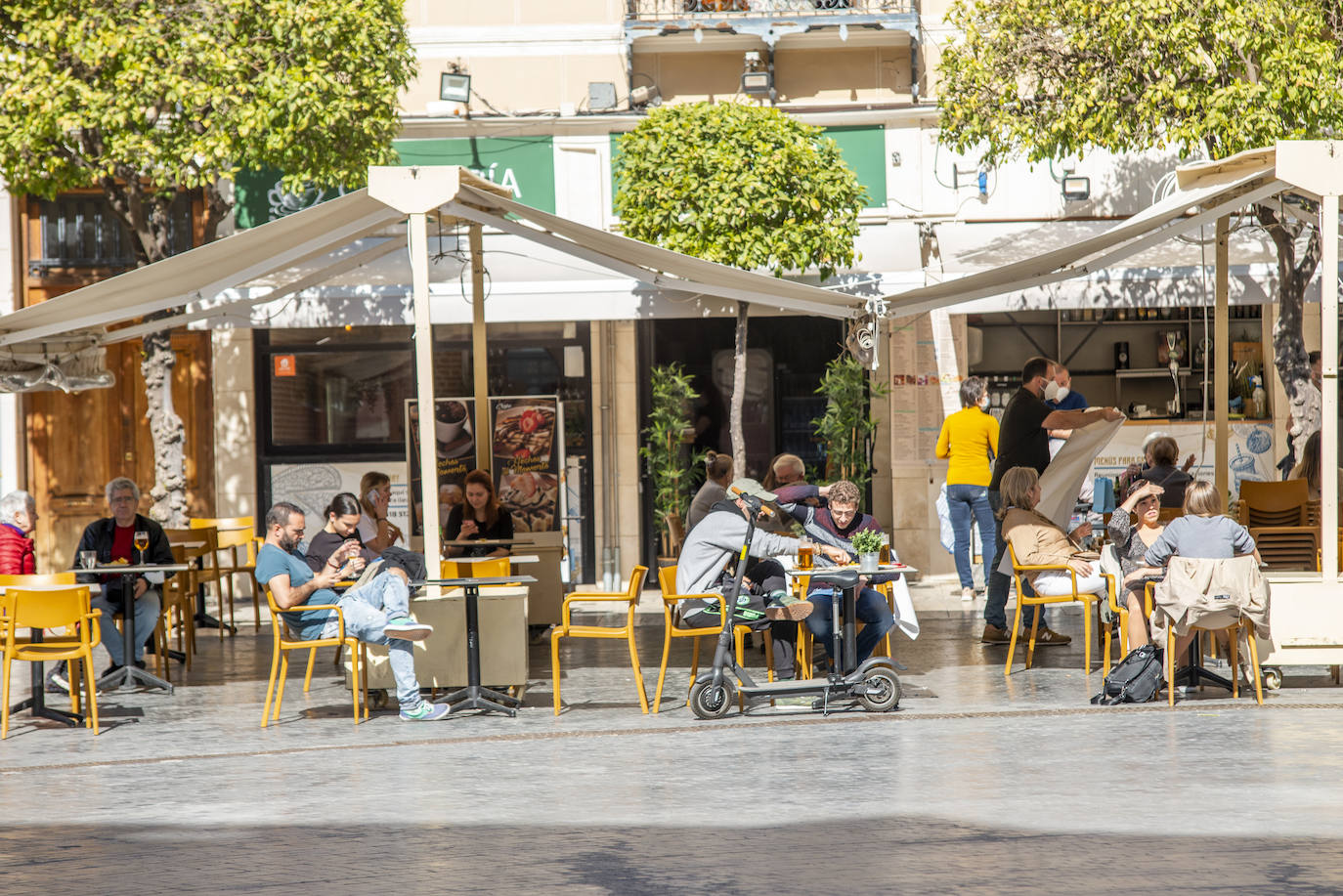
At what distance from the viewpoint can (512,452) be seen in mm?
13023

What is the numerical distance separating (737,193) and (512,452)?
2875 mm

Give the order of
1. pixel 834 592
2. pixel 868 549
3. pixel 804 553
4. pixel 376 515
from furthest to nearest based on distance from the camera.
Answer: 1. pixel 376 515
2. pixel 804 553
3. pixel 834 592
4. pixel 868 549

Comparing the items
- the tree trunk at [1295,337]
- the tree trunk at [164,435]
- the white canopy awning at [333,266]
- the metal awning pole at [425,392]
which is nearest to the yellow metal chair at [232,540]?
the tree trunk at [164,435]

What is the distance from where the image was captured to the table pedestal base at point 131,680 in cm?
935

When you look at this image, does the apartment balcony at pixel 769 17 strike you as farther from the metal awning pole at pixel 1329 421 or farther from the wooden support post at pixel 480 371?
the metal awning pole at pixel 1329 421

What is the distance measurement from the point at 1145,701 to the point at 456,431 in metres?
6.14

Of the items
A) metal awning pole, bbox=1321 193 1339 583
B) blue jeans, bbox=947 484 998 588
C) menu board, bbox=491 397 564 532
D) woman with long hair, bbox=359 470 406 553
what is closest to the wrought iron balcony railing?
menu board, bbox=491 397 564 532

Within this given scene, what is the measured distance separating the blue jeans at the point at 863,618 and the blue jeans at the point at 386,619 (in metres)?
2.19

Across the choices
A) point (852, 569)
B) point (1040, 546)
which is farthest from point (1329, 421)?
point (852, 569)

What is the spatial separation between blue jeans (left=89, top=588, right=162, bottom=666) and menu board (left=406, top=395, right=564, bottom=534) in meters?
2.47

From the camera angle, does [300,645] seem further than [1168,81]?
No

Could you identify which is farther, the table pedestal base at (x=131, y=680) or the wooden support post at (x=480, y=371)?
the wooden support post at (x=480, y=371)

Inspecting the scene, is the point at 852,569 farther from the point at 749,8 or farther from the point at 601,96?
the point at 749,8

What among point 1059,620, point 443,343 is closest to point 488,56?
point 443,343
